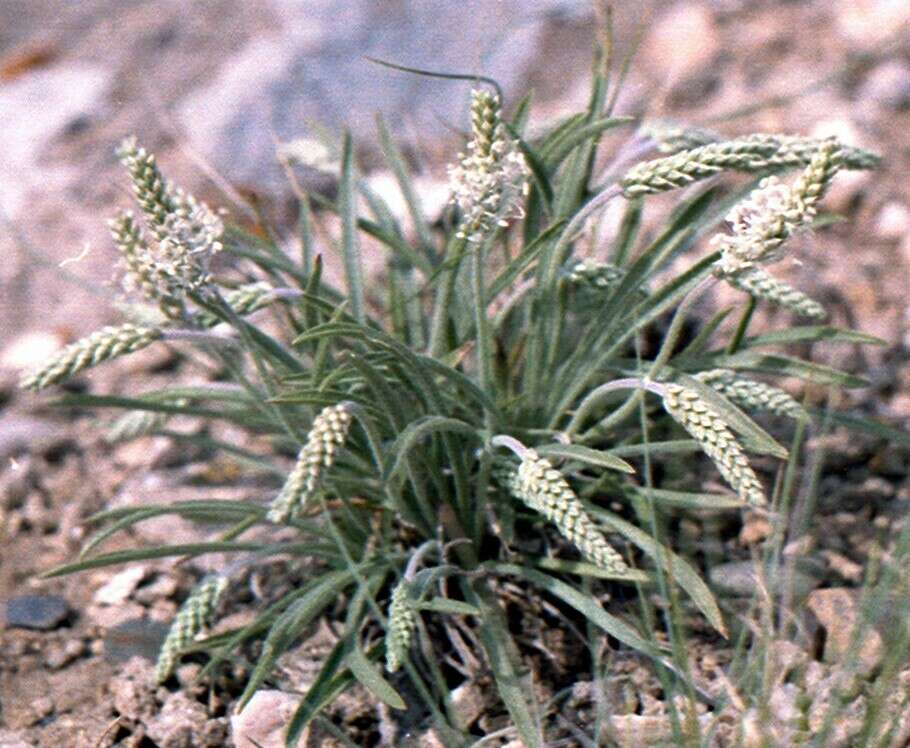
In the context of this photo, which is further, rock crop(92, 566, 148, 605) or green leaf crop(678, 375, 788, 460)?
rock crop(92, 566, 148, 605)

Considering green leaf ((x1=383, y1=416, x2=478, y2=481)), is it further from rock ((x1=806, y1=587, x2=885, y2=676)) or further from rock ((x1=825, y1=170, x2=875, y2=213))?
rock ((x1=825, y1=170, x2=875, y2=213))

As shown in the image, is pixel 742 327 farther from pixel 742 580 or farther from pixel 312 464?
pixel 312 464

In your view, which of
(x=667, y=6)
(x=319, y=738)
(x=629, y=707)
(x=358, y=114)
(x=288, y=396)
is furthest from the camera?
(x=667, y=6)

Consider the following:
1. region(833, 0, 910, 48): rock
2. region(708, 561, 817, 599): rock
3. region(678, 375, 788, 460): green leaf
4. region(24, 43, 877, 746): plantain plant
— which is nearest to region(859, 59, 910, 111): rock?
region(833, 0, 910, 48): rock

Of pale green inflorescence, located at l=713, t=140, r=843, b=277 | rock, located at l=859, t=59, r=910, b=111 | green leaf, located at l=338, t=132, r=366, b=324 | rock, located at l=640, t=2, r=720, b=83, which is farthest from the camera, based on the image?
rock, located at l=640, t=2, r=720, b=83

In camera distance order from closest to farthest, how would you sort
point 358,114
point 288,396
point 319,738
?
point 288,396
point 319,738
point 358,114

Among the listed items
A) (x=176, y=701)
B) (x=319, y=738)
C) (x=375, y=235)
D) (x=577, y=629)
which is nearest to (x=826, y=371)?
(x=577, y=629)

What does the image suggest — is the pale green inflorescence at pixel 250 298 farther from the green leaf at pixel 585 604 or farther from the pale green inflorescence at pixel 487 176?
the green leaf at pixel 585 604

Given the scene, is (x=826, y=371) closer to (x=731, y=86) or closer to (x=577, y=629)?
(x=577, y=629)
